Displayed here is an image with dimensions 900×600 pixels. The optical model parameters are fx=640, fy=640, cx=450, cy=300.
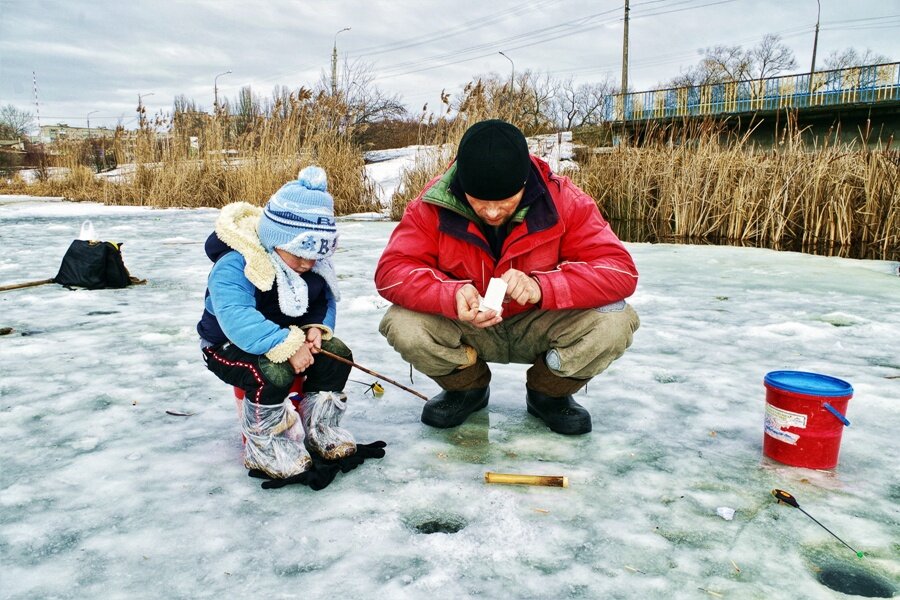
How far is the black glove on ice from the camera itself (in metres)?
1.63

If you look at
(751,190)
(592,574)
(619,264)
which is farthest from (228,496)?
(751,190)

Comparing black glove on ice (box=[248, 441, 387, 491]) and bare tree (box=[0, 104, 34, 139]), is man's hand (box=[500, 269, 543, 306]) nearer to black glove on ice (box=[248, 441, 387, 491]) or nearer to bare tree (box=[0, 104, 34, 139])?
black glove on ice (box=[248, 441, 387, 491])

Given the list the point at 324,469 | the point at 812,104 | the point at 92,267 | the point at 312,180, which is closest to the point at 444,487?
the point at 324,469

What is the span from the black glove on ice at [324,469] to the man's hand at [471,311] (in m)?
0.44

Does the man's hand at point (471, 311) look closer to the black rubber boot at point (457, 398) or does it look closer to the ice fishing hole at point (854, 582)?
the black rubber boot at point (457, 398)

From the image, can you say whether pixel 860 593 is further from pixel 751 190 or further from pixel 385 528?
pixel 751 190

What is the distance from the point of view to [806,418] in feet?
5.44

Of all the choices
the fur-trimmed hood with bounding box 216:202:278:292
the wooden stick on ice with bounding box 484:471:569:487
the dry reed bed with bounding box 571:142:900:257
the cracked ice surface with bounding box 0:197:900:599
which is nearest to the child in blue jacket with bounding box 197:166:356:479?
the fur-trimmed hood with bounding box 216:202:278:292

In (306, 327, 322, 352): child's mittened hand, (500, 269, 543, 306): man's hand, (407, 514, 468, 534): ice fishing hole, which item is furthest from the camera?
(500, 269, 543, 306): man's hand

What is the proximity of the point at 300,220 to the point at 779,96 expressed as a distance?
21.8 metres

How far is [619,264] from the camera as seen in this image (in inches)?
75.7

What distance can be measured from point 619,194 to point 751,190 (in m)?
1.49

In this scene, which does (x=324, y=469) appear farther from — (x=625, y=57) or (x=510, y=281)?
(x=625, y=57)

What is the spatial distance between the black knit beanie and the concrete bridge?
48.4 feet
